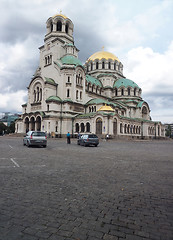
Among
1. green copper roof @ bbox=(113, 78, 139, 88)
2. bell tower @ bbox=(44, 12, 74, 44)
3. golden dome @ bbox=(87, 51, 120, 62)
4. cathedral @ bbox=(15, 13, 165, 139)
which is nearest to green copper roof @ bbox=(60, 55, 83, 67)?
cathedral @ bbox=(15, 13, 165, 139)

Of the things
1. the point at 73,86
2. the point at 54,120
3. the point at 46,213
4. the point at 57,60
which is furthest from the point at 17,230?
the point at 57,60

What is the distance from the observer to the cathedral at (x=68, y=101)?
40.9 metres

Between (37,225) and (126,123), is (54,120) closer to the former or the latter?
(126,123)

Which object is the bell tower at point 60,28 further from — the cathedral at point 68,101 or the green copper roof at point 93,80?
the green copper roof at point 93,80

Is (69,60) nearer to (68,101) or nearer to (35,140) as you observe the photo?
(68,101)

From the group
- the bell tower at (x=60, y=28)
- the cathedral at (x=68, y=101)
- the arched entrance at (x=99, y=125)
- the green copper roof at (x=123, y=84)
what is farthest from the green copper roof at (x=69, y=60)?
the green copper roof at (x=123, y=84)

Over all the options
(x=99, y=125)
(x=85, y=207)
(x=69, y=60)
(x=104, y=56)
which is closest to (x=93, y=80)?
(x=69, y=60)

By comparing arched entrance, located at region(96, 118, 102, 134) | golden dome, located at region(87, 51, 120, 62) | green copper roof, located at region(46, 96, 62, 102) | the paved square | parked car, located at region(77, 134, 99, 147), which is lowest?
the paved square

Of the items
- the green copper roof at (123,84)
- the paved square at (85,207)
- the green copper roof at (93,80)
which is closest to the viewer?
the paved square at (85,207)

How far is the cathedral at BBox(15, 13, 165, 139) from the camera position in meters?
40.9

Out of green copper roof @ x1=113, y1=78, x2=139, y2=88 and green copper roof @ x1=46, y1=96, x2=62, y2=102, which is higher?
green copper roof @ x1=113, y1=78, x2=139, y2=88

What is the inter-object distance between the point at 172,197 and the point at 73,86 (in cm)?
4213

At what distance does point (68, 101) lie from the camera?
Answer: 140 feet

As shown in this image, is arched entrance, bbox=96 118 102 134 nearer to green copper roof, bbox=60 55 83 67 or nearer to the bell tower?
green copper roof, bbox=60 55 83 67
